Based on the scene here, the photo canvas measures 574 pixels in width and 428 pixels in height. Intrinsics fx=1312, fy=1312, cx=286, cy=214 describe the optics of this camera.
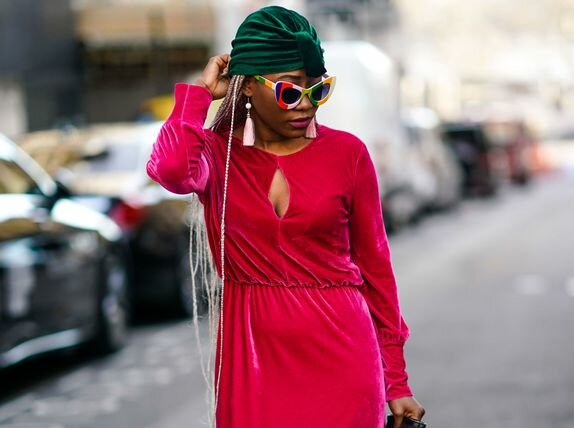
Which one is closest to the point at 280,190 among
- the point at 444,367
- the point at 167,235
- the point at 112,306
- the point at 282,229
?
the point at 282,229

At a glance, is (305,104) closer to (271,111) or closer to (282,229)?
(271,111)

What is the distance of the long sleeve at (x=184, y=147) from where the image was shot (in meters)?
3.07

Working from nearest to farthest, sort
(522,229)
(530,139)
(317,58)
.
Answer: (317,58) → (522,229) → (530,139)

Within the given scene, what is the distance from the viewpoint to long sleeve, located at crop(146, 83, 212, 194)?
3068mm

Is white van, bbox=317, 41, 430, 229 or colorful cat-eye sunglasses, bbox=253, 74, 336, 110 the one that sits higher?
colorful cat-eye sunglasses, bbox=253, 74, 336, 110

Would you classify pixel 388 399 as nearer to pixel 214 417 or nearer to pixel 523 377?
pixel 214 417

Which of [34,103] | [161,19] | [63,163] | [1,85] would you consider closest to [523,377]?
[63,163]

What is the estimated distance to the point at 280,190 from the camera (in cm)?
310

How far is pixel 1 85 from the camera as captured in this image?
2456 centimetres

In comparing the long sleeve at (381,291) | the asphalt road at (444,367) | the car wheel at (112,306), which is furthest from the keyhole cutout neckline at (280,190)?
the car wheel at (112,306)

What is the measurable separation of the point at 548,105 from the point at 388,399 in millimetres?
93050

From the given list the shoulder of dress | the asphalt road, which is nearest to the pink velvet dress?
the shoulder of dress

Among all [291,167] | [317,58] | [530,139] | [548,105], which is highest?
[317,58]

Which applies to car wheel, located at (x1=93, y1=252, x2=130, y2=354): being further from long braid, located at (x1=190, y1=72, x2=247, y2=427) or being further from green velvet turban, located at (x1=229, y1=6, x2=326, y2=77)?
green velvet turban, located at (x1=229, y1=6, x2=326, y2=77)
